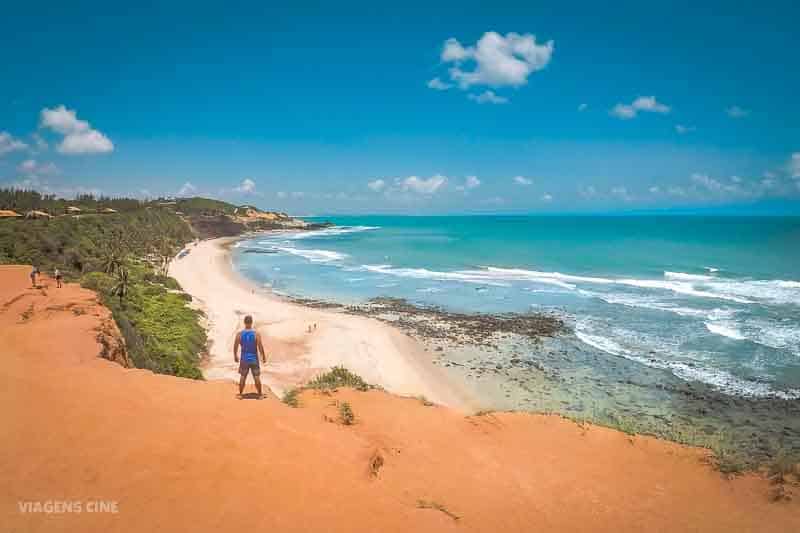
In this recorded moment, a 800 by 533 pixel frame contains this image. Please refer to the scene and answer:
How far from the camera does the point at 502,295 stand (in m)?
36.7

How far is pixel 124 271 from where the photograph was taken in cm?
2572

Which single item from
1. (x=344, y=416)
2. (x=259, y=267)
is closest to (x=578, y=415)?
(x=344, y=416)

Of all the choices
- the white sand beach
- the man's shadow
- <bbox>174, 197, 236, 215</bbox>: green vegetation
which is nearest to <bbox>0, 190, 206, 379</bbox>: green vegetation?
the white sand beach

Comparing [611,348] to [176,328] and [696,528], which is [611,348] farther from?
[176,328]

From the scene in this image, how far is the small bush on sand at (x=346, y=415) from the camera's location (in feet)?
27.8

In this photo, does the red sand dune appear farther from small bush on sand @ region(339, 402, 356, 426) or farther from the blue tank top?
Result: the blue tank top

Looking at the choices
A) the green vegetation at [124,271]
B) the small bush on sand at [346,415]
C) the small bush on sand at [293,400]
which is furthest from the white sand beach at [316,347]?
the small bush on sand at [346,415]

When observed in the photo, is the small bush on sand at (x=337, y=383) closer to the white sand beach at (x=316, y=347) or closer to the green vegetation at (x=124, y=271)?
the white sand beach at (x=316, y=347)

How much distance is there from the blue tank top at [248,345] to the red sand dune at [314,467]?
863mm

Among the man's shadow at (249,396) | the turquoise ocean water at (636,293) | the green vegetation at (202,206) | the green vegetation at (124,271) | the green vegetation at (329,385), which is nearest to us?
the man's shadow at (249,396)

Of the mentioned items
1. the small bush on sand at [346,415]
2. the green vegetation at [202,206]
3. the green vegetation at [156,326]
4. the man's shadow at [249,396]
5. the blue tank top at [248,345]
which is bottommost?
the green vegetation at [156,326]

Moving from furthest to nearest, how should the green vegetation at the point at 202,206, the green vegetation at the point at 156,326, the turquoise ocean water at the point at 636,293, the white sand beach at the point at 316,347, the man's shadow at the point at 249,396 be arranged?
1. the green vegetation at the point at 202,206
2. the turquoise ocean water at the point at 636,293
3. the white sand beach at the point at 316,347
4. the green vegetation at the point at 156,326
5. the man's shadow at the point at 249,396

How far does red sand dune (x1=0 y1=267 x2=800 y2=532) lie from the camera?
529 cm

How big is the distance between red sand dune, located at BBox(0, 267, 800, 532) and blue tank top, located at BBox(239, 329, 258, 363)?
34.0 inches
